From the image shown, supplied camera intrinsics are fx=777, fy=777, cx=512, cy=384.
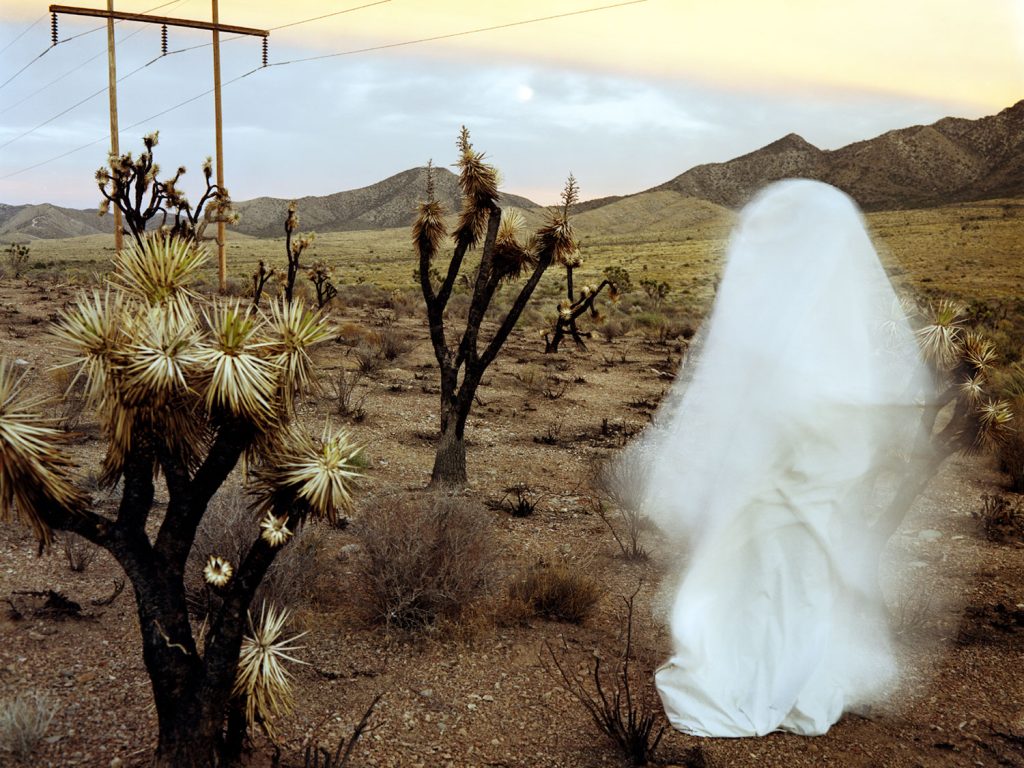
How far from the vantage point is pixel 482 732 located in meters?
4.50

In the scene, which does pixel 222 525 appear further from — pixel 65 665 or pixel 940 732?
pixel 940 732

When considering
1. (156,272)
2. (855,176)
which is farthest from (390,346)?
(855,176)

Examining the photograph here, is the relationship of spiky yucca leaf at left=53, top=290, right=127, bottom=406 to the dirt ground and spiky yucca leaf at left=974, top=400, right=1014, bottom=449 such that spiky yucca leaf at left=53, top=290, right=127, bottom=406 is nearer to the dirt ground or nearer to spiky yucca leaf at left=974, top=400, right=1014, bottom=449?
the dirt ground

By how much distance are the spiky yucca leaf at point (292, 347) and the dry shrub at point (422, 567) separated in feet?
8.07

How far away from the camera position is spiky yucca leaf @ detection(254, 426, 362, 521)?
3.40m

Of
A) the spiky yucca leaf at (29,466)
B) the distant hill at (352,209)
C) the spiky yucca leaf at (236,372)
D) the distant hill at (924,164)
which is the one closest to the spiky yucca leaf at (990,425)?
the spiky yucca leaf at (236,372)

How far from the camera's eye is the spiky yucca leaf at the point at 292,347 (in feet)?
11.5

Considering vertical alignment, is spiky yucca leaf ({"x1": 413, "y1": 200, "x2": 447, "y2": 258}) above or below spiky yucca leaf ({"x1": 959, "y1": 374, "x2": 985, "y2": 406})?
above

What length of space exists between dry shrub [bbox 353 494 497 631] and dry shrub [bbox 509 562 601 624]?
1.13ft

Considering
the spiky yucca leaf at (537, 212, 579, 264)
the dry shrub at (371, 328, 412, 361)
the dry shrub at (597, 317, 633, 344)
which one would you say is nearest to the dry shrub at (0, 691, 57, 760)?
the spiky yucca leaf at (537, 212, 579, 264)

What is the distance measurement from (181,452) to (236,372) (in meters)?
0.57

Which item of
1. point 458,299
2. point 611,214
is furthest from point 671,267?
point 611,214

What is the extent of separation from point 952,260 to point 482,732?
2044 inches

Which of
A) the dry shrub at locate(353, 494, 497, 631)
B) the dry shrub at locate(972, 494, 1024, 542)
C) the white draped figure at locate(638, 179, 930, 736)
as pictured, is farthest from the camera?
the dry shrub at locate(972, 494, 1024, 542)
